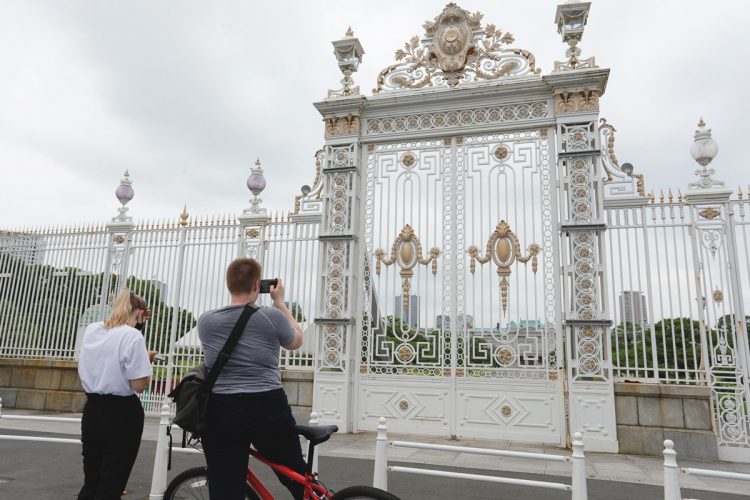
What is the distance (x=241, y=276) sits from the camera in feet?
8.50

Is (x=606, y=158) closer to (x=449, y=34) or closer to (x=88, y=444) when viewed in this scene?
(x=449, y=34)

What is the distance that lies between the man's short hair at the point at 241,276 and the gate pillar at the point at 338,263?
567 centimetres

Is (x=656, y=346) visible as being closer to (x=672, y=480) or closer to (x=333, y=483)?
(x=672, y=480)

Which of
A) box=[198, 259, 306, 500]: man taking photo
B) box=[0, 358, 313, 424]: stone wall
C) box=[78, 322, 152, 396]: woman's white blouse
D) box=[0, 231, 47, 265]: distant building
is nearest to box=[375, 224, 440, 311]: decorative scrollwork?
box=[78, 322, 152, 396]: woman's white blouse

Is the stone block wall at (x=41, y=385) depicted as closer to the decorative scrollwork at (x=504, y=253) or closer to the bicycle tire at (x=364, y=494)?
the decorative scrollwork at (x=504, y=253)

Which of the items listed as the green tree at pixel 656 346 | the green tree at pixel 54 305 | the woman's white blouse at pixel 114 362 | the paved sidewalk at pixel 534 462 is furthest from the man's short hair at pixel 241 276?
the green tree at pixel 54 305

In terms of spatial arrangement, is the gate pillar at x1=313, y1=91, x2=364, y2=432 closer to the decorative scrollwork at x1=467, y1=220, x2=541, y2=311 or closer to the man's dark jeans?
the decorative scrollwork at x1=467, y1=220, x2=541, y2=311

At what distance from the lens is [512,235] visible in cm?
784

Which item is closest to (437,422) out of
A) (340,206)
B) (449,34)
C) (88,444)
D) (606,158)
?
(340,206)

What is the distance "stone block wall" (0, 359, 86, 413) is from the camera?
9664 millimetres

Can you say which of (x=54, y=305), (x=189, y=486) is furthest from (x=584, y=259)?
(x=54, y=305)

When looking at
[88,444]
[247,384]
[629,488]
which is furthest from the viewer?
[629,488]

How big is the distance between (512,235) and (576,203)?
39.9 inches

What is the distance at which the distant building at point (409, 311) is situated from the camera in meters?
8.09
